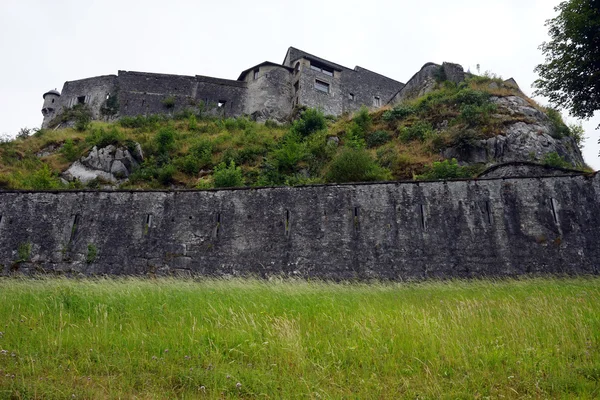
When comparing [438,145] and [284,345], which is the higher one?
[438,145]

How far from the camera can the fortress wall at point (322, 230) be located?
13.7 metres

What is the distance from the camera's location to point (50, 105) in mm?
42625

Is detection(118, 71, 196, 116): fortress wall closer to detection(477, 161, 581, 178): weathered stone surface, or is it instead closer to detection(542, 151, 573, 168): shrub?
detection(477, 161, 581, 178): weathered stone surface

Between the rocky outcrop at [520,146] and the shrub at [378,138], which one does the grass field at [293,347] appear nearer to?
the rocky outcrop at [520,146]

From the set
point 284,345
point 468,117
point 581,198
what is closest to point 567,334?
point 284,345

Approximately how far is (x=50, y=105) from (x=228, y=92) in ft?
54.2

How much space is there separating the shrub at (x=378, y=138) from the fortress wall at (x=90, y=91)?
25.6m

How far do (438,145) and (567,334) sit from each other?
63.1 feet

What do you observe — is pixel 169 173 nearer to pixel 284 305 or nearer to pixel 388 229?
pixel 388 229

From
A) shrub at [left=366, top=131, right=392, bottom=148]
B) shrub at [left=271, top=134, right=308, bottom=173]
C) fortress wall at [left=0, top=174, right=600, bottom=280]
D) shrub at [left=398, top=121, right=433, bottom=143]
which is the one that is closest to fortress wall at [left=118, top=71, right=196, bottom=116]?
shrub at [left=271, top=134, right=308, bottom=173]

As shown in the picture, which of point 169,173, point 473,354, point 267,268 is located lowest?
point 473,354

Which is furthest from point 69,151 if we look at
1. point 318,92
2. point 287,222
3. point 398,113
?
point 318,92

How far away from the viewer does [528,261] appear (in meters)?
13.5

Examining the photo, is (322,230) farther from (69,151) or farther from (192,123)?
(192,123)
